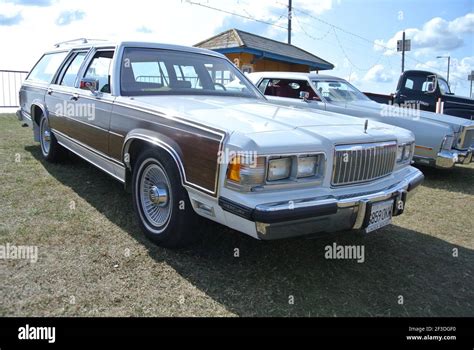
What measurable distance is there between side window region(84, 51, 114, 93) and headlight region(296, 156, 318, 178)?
2.32 m

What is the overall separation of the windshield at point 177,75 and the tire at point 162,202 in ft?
2.88

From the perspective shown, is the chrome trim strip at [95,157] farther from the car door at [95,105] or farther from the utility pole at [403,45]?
the utility pole at [403,45]

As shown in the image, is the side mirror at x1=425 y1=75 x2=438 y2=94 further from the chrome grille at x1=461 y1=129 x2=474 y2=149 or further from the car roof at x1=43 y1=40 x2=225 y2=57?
the car roof at x1=43 y1=40 x2=225 y2=57

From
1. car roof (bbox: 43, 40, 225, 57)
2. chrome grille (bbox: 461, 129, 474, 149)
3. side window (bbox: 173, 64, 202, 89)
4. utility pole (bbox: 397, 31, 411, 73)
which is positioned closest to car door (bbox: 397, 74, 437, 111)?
chrome grille (bbox: 461, 129, 474, 149)

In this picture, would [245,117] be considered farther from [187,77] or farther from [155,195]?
[187,77]

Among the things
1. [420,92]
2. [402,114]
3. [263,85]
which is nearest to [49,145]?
[263,85]

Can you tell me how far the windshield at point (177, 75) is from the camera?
404 cm

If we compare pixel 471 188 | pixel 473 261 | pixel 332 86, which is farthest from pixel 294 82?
pixel 473 261

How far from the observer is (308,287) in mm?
3043

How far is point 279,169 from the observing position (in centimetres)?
274

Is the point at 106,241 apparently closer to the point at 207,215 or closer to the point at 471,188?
the point at 207,215

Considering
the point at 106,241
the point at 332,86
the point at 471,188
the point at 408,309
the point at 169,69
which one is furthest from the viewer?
the point at 332,86
